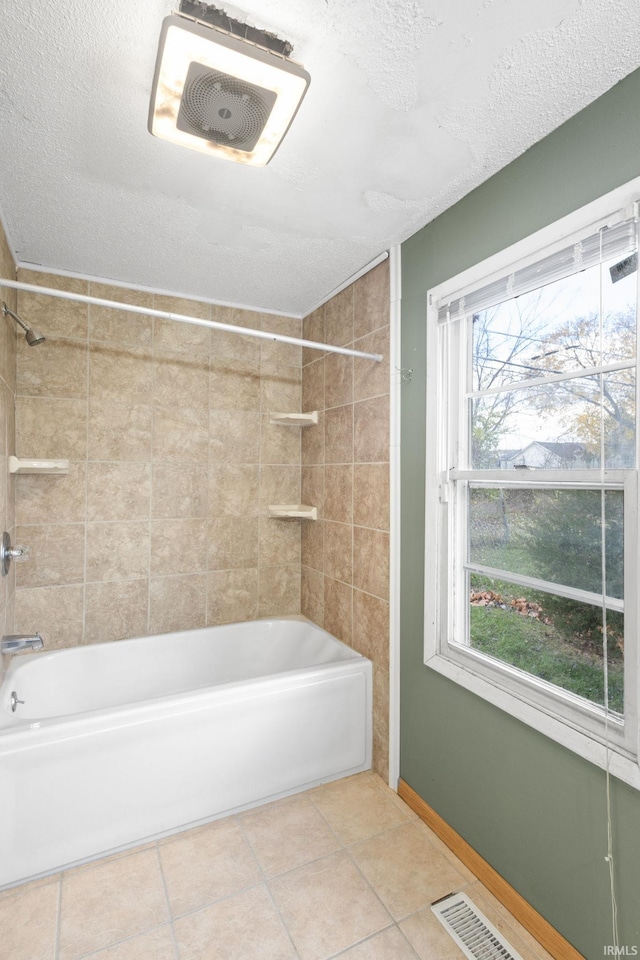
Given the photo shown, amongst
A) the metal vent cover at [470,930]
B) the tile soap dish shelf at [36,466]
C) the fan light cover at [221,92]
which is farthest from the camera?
the tile soap dish shelf at [36,466]

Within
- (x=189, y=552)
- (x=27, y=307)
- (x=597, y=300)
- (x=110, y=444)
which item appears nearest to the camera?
(x=597, y=300)

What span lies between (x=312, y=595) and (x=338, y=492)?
0.71m

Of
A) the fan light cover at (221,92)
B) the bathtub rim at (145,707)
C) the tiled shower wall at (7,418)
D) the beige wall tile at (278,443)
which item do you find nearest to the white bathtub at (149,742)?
the bathtub rim at (145,707)

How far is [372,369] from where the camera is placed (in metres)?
2.24

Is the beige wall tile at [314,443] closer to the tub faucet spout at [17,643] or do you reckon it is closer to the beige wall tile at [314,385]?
the beige wall tile at [314,385]

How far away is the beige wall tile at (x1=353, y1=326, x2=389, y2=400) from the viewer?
2.15 meters

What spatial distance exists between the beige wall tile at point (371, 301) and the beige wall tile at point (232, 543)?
4.13 ft

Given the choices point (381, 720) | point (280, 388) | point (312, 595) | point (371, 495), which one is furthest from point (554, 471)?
point (280, 388)

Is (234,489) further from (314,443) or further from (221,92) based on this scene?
(221,92)

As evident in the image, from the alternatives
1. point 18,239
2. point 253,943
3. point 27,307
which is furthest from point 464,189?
point 253,943

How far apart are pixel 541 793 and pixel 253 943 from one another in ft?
3.13

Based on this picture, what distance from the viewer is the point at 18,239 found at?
6.80 feet

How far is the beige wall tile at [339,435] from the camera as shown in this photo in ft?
7.98

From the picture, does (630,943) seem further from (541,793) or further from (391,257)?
(391,257)
